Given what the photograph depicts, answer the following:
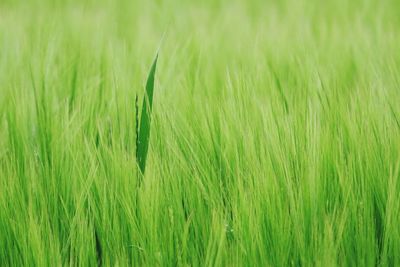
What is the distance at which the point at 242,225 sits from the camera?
0.70m

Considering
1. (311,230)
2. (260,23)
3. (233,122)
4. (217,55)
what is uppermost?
(260,23)

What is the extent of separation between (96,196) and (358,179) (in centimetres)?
33

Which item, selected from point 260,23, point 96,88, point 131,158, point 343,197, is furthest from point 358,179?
point 260,23

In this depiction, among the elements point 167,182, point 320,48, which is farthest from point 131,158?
point 320,48

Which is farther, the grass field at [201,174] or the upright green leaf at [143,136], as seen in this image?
the upright green leaf at [143,136]

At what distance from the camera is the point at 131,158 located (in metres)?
0.78

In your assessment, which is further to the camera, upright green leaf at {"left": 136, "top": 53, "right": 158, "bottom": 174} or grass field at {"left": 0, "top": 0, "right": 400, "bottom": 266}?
upright green leaf at {"left": 136, "top": 53, "right": 158, "bottom": 174}

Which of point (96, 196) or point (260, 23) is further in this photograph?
point (260, 23)

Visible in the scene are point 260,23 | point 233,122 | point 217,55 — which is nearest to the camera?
point 233,122

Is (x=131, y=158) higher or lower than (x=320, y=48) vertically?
lower

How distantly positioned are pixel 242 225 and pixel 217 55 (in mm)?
662

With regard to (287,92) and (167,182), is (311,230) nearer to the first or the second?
(167,182)

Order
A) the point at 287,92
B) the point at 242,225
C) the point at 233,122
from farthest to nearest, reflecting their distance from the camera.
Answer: the point at 287,92 → the point at 233,122 → the point at 242,225

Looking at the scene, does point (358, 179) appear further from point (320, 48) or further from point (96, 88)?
point (320, 48)
